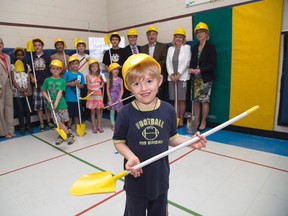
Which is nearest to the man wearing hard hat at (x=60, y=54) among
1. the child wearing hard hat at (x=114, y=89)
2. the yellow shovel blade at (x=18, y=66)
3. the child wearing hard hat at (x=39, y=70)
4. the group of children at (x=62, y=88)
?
the group of children at (x=62, y=88)

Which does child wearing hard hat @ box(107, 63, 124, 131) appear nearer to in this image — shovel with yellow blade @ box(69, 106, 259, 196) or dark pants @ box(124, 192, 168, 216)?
shovel with yellow blade @ box(69, 106, 259, 196)

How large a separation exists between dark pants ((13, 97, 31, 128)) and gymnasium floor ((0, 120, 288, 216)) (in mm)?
756

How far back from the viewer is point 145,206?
1110mm

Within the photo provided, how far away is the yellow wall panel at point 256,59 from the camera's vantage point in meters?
3.05

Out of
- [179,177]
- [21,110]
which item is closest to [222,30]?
[179,177]

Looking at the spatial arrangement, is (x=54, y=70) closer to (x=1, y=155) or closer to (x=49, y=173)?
(x=1, y=155)

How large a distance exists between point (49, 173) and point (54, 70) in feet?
5.80

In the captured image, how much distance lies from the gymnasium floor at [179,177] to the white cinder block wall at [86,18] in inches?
93.4

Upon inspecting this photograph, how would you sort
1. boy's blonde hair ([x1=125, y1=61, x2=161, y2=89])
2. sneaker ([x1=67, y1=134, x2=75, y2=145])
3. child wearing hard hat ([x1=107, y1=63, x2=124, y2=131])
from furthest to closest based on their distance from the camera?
1. child wearing hard hat ([x1=107, y1=63, x2=124, y2=131])
2. sneaker ([x1=67, y1=134, x2=75, y2=145])
3. boy's blonde hair ([x1=125, y1=61, x2=161, y2=89])

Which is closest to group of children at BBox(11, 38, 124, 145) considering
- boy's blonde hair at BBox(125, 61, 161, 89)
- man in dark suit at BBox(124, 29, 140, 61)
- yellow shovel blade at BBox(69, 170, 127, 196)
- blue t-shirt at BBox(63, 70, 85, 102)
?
blue t-shirt at BBox(63, 70, 85, 102)

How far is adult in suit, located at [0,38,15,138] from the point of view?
3670 mm

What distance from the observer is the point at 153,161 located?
3.30 ft

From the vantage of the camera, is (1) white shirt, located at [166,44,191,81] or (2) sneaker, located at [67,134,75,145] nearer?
(2) sneaker, located at [67,134,75,145]

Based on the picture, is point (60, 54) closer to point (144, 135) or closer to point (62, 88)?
point (62, 88)
